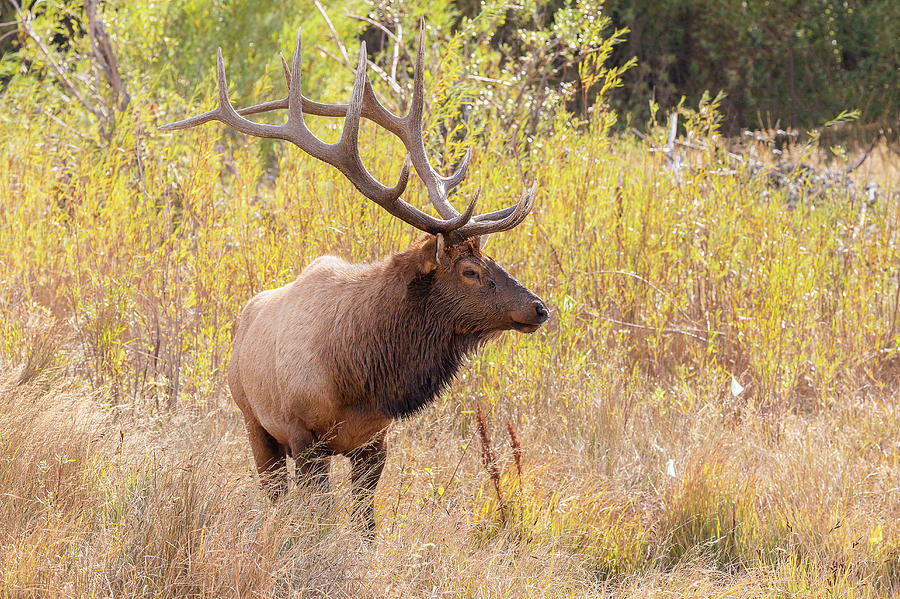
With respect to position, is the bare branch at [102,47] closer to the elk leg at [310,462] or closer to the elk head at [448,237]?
the elk head at [448,237]

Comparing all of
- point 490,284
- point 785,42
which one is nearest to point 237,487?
point 490,284

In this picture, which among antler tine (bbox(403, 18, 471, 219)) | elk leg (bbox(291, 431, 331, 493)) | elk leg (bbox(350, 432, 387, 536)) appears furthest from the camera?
antler tine (bbox(403, 18, 471, 219))

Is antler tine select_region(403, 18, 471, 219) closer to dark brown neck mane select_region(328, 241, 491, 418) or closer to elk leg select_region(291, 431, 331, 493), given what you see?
dark brown neck mane select_region(328, 241, 491, 418)

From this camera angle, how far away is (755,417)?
5.13 m

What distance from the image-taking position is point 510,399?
5.12 metres

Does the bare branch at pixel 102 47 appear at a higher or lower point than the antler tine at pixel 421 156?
higher

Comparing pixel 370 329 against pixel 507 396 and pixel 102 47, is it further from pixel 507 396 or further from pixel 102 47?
pixel 102 47

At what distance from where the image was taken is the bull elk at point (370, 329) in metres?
3.69

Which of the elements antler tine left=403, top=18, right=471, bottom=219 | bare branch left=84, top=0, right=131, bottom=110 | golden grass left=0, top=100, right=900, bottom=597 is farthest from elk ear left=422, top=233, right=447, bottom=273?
bare branch left=84, top=0, right=131, bottom=110

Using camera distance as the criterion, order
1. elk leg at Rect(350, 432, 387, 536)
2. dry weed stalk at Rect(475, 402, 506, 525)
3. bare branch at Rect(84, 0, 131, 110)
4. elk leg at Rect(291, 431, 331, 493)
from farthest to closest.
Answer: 1. bare branch at Rect(84, 0, 131, 110)
2. dry weed stalk at Rect(475, 402, 506, 525)
3. elk leg at Rect(350, 432, 387, 536)
4. elk leg at Rect(291, 431, 331, 493)

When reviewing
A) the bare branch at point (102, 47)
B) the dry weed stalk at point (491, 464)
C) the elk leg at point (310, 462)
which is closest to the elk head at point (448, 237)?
the dry weed stalk at point (491, 464)

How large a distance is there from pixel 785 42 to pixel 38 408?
40.0ft

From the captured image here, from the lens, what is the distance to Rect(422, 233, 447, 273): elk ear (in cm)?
371

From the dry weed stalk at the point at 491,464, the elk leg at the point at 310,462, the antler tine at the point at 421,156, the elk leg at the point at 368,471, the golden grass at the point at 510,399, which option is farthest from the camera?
the dry weed stalk at the point at 491,464
